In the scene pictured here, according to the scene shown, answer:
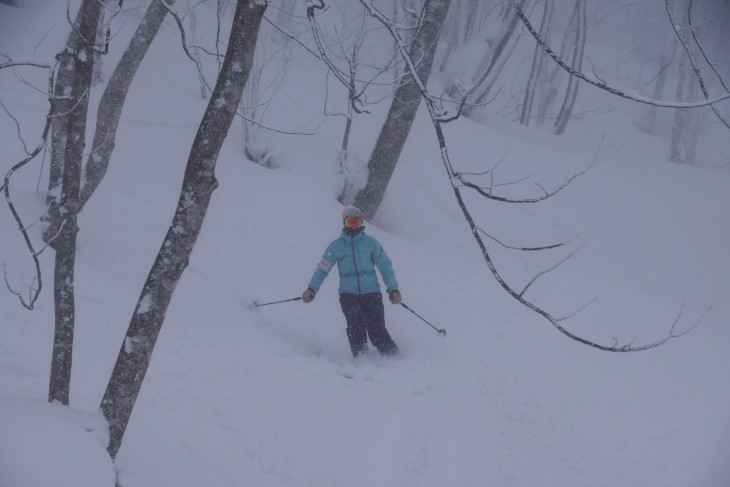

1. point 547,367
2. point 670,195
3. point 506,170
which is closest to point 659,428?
point 547,367

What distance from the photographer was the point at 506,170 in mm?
10352

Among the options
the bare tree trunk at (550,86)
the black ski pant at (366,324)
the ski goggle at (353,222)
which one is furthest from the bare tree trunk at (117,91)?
the bare tree trunk at (550,86)

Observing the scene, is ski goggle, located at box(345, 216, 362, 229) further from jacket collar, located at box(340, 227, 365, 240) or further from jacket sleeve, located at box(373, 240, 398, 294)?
jacket sleeve, located at box(373, 240, 398, 294)

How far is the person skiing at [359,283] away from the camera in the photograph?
5.50 meters

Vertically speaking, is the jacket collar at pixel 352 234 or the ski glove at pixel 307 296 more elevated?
the jacket collar at pixel 352 234

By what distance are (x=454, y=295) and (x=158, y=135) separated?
5230mm

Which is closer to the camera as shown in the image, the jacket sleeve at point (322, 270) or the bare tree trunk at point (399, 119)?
the jacket sleeve at point (322, 270)

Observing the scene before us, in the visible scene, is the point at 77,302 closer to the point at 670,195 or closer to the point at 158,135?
the point at 158,135

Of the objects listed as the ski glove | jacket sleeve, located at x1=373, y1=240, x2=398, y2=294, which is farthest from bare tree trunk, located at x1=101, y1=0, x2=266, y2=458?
jacket sleeve, located at x1=373, y1=240, x2=398, y2=294

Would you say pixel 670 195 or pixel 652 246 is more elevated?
pixel 670 195

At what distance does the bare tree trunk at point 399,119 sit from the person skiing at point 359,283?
7.53ft

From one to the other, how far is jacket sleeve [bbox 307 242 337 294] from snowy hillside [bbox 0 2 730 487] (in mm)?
552

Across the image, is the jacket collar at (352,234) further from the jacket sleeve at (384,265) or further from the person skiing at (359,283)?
the jacket sleeve at (384,265)

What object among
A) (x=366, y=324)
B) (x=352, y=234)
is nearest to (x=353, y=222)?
(x=352, y=234)
